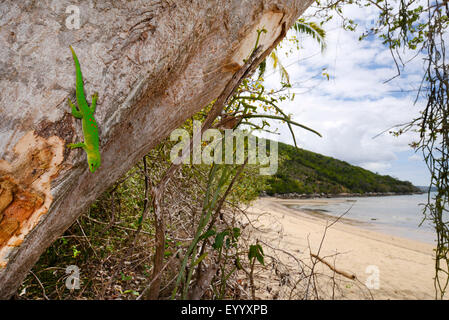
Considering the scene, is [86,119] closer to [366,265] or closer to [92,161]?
[92,161]

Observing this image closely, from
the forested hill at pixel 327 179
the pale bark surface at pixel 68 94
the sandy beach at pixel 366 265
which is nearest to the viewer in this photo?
the pale bark surface at pixel 68 94

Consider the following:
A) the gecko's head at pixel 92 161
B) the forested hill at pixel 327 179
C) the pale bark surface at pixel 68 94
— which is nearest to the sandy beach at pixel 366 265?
the pale bark surface at pixel 68 94

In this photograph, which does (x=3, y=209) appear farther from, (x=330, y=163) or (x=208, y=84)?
(x=330, y=163)

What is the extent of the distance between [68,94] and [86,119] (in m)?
0.13

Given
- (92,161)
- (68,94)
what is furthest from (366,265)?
(68,94)

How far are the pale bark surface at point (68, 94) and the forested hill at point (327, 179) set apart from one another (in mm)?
26465

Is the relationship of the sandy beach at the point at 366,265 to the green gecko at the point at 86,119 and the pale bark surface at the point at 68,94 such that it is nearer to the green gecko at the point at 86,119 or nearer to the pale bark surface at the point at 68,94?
the pale bark surface at the point at 68,94

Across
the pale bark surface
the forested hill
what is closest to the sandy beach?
the pale bark surface

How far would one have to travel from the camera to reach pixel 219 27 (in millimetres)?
1703

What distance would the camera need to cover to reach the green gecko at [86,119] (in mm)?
1180

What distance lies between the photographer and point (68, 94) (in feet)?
3.90

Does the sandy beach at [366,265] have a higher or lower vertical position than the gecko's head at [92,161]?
lower
